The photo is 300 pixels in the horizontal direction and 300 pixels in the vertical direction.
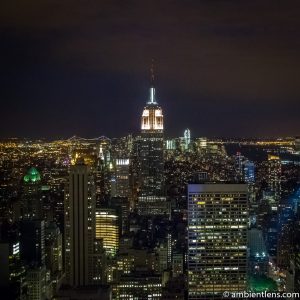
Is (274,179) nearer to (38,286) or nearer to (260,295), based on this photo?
(260,295)

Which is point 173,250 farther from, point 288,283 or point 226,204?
point 288,283

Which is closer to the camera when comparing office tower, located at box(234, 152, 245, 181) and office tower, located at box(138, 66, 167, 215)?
office tower, located at box(234, 152, 245, 181)

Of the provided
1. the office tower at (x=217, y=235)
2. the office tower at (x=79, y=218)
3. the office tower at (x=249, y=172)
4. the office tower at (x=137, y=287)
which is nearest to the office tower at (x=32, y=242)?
the office tower at (x=79, y=218)

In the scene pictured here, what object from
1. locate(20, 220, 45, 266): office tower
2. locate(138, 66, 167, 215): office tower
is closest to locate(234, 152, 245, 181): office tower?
locate(138, 66, 167, 215): office tower

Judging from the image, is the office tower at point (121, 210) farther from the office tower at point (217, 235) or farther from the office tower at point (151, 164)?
the office tower at point (217, 235)

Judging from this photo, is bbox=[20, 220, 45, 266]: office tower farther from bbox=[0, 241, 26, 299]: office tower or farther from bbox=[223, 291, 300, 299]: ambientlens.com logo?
bbox=[223, 291, 300, 299]: ambientlens.com logo

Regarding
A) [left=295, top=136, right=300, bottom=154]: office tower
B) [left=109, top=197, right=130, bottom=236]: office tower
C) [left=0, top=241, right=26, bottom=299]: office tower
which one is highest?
[left=295, top=136, right=300, bottom=154]: office tower

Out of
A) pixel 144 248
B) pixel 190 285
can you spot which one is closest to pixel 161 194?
pixel 144 248

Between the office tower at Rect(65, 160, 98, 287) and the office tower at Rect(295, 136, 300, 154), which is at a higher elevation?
the office tower at Rect(295, 136, 300, 154)
